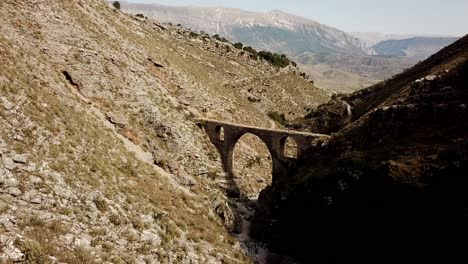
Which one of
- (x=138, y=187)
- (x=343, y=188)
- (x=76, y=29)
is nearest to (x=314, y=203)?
(x=343, y=188)

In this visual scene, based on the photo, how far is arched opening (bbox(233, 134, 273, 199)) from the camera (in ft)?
187

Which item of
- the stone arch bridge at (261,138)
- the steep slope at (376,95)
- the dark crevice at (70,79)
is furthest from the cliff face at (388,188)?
the dark crevice at (70,79)

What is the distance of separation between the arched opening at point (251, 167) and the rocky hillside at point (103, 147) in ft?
1.63

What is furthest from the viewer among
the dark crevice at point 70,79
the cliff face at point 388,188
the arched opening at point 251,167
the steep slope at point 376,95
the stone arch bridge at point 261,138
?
the arched opening at point 251,167

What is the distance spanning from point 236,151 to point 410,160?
95.4 feet

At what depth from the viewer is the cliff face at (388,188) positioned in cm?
3316

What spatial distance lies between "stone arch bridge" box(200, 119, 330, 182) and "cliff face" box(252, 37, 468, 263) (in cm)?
473

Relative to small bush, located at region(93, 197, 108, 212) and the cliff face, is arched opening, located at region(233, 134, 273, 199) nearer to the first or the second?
the cliff face

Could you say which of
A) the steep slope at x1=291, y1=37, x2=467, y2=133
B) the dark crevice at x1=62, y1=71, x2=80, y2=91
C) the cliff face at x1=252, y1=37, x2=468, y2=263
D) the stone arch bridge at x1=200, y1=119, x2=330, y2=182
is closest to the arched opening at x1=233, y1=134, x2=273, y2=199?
the stone arch bridge at x1=200, y1=119, x2=330, y2=182

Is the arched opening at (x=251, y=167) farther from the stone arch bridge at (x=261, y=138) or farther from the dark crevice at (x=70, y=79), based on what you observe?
the dark crevice at (x=70, y=79)

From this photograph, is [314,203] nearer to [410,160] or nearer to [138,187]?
[410,160]

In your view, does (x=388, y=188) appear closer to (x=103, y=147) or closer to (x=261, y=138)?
(x=261, y=138)

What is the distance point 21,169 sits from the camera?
26969 millimetres

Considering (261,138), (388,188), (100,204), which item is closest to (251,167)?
(261,138)
